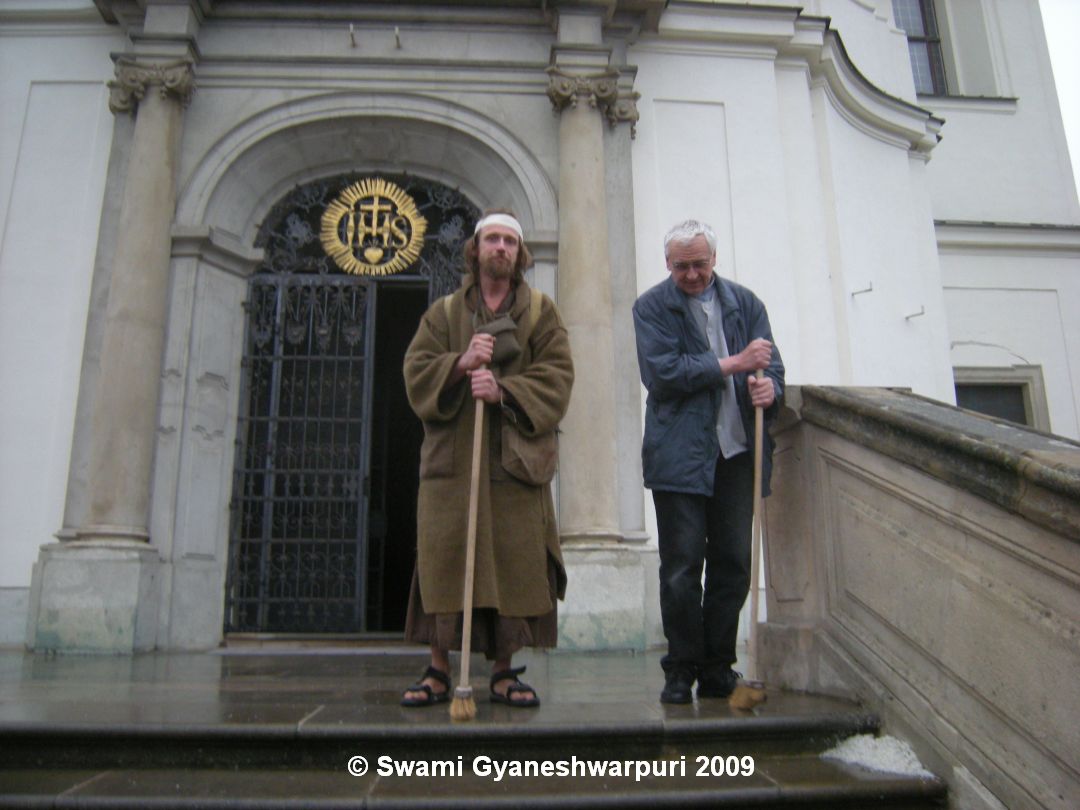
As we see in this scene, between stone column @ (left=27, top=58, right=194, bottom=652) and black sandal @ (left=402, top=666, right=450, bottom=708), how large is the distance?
3.87m

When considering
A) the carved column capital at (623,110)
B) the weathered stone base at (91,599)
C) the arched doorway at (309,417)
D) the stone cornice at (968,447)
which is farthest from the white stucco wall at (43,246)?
the stone cornice at (968,447)

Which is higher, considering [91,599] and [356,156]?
[356,156]

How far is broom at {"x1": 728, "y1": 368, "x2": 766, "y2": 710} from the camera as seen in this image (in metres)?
3.02

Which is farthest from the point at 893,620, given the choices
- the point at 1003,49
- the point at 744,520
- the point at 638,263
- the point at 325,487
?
the point at 1003,49

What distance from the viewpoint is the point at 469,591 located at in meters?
3.04

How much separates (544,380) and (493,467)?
1.32ft

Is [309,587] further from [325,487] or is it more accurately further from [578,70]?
[578,70]

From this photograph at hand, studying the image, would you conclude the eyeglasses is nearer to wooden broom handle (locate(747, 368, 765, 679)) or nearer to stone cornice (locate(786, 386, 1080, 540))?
wooden broom handle (locate(747, 368, 765, 679))

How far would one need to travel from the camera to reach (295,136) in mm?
7879

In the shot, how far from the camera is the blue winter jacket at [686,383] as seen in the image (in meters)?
3.31

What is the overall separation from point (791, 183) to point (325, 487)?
535 centimetres

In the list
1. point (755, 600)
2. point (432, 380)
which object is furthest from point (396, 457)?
point (755, 600)

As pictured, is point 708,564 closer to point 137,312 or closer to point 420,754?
point 420,754

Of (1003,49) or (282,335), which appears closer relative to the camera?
(282,335)
